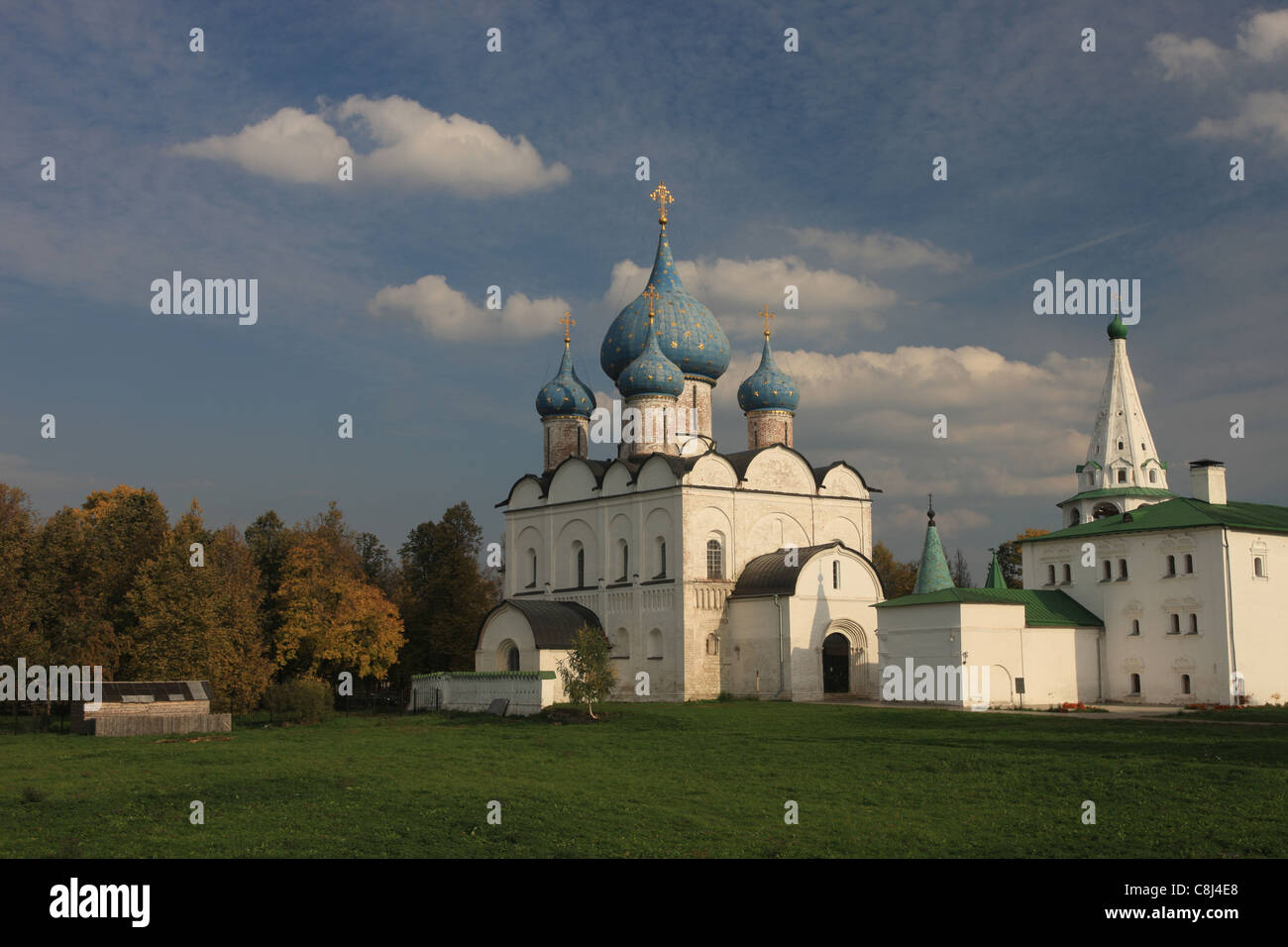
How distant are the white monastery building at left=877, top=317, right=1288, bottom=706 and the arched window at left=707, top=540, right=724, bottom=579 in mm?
6728

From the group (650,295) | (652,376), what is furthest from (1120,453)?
(650,295)

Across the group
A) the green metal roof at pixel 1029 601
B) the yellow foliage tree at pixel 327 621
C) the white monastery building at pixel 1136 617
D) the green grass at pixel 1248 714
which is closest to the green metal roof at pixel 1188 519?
the white monastery building at pixel 1136 617

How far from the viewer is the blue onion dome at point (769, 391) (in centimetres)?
4400

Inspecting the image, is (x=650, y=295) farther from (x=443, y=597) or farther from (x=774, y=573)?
(x=443, y=597)

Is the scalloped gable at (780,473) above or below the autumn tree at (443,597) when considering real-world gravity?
above

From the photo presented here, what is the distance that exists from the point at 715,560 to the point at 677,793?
23429 mm

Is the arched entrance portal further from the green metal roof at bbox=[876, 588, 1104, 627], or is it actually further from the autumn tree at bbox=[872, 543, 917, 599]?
the autumn tree at bbox=[872, 543, 917, 599]

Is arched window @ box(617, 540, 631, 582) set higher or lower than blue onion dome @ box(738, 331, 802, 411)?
Answer: lower

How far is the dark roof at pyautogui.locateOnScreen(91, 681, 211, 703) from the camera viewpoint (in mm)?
27219

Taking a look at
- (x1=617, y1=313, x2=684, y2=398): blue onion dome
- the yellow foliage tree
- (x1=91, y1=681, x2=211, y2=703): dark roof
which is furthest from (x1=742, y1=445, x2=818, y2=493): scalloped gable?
(x1=91, y1=681, x2=211, y2=703): dark roof

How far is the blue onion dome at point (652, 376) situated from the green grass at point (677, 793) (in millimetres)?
18570

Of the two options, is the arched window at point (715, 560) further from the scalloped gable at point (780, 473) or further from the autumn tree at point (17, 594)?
the autumn tree at point (17, 594)

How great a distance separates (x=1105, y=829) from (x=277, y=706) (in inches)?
883

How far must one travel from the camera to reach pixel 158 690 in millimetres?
27984
